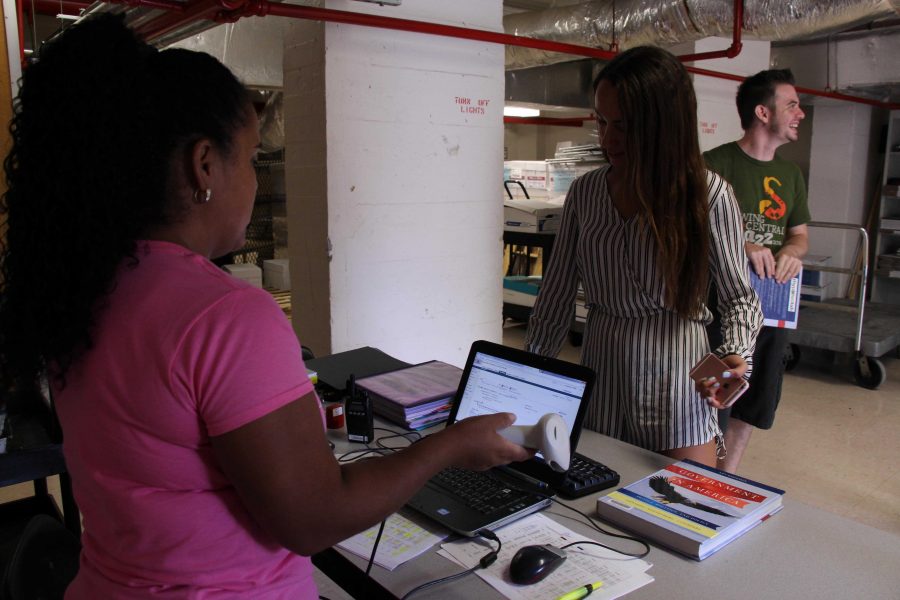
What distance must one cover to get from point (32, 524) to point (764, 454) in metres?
3.16

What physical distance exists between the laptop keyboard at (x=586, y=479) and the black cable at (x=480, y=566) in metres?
0.20

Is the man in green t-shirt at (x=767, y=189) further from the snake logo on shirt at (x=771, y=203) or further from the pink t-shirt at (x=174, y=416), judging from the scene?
the pink t-shirt at (x=174, y=416)

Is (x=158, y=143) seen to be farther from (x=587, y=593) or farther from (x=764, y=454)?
(x=764, y=454)

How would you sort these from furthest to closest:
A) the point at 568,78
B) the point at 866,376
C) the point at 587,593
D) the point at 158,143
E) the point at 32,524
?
the point at 568,78, the point at 866,376, the point at 32,524, the point at 587,593, the point at 158,143

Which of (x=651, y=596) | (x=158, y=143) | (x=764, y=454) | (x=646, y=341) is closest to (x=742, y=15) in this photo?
(x=764, y=454)

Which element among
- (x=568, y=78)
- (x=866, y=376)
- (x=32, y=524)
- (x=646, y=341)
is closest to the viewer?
(x=32, y=524)

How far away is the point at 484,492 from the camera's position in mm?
1274

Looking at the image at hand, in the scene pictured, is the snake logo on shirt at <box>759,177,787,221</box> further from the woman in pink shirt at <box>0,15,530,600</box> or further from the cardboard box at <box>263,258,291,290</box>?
the cardboard box at <box>263,258,291,290</box>

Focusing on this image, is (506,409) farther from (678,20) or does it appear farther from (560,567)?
(678,20)

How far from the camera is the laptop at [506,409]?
1215 mm

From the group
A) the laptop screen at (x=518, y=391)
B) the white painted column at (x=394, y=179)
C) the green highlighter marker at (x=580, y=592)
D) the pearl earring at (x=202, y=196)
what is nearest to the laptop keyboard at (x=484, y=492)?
the laptop screen at (x=518, y=391)

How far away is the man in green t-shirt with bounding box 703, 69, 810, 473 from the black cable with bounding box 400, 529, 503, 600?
1.58 m

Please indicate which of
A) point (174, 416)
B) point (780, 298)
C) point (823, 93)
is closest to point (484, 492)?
point (174, 416)

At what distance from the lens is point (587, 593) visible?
1.00m
